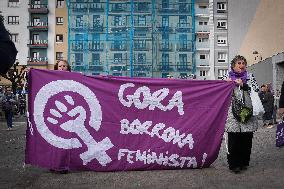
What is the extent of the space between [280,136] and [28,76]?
156 inches

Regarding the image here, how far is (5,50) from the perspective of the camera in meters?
2.15

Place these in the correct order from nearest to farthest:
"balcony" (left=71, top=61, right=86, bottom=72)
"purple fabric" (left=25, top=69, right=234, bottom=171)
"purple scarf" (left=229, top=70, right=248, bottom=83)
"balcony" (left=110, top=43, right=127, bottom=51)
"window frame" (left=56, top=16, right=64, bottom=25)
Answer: "purple fabric" (left=25, top=69, right=234, bottom=171) < "purple scarf" (left=229, top=70, right=248, bottom=83) < "balcony" (left=71, top=61, right=86, bottom=72) < "balcony" (left=110, top=43, right=127, bottom=51) < "window frame" (left=56, top=16, right=64, bottom=25)

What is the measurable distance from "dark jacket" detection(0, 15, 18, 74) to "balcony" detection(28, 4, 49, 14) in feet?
218

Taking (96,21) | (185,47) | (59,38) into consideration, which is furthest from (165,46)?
(59,38)

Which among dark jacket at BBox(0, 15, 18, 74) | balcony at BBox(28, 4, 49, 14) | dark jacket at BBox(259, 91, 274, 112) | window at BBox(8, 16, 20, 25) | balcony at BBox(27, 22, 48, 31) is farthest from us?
balcony at BBox(28, 4, 49, 14)

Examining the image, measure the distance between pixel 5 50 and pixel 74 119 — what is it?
434 centimetres

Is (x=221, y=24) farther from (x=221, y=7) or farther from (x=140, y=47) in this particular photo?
(x=140, y=47)

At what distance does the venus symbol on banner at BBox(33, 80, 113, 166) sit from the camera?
6.32 metres

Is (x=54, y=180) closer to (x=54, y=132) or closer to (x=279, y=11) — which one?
(x=54, y=132)

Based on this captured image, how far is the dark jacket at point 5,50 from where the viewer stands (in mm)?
2133

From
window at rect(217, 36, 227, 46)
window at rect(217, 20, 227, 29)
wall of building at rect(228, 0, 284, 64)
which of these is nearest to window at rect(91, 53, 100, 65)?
window at rect(217, 36, 227, 46)

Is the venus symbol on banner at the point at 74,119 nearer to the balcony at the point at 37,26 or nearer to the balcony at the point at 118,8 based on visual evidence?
the balcony at the point at 118,8

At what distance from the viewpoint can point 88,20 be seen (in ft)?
208

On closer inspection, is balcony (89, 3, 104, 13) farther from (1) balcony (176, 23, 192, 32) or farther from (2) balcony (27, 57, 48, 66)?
(1) balcony (176, 23, 192, 32)
